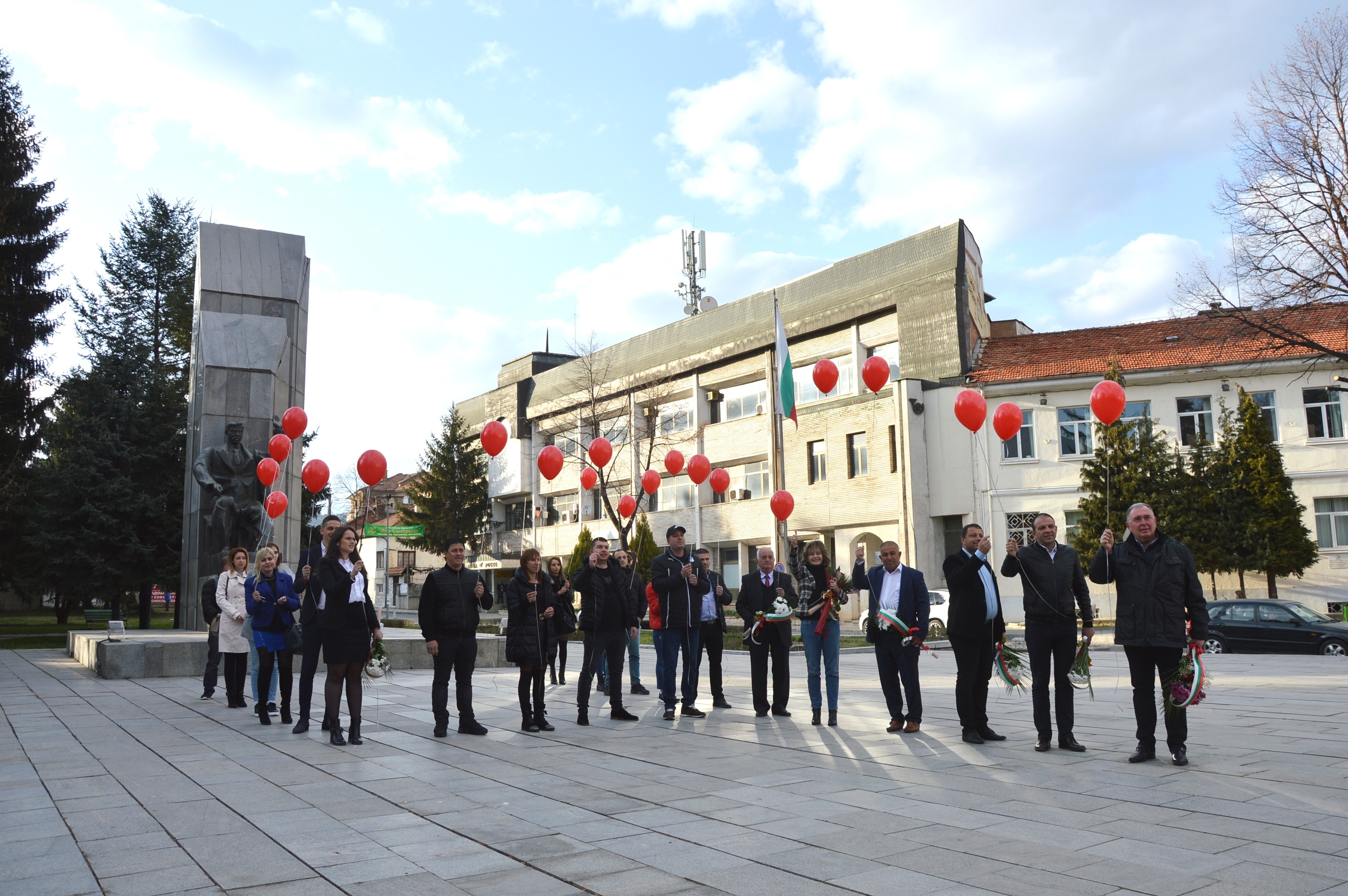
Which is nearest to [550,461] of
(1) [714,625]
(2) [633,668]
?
(2) [633,668]

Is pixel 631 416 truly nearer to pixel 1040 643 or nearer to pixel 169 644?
pixel 169 644

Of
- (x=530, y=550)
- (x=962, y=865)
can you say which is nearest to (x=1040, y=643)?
(x=962, y=865)

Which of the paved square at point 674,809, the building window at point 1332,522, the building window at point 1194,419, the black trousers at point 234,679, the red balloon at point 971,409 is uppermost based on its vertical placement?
the building window at point 1194,419

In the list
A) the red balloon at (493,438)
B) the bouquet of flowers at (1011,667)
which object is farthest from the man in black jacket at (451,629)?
the red balloon at (493,438)

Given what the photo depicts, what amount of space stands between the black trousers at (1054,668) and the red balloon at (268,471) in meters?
16.6

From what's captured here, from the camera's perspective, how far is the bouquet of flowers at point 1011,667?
9.22 metres

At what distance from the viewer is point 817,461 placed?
41.1m

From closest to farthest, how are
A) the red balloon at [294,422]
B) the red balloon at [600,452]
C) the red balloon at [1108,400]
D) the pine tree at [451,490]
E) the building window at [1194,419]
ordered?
the red balloon at [1108,400], the red balloon at [294,422], the red balloon at [600,452], the building window at [1194,419], the pine tree at [451,490]

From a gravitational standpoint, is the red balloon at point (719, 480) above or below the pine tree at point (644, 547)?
above

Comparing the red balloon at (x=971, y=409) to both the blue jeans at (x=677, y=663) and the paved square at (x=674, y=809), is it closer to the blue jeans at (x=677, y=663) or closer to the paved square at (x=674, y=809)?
the paved square at (x=674, y=809)

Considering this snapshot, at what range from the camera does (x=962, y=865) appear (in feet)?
15.9

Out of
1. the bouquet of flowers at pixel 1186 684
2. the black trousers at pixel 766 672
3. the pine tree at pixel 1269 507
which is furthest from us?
the pine tree at pixel 1269 507

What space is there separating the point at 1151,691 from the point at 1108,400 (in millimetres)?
8322

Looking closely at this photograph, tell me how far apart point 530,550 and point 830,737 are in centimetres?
Answer: 345
